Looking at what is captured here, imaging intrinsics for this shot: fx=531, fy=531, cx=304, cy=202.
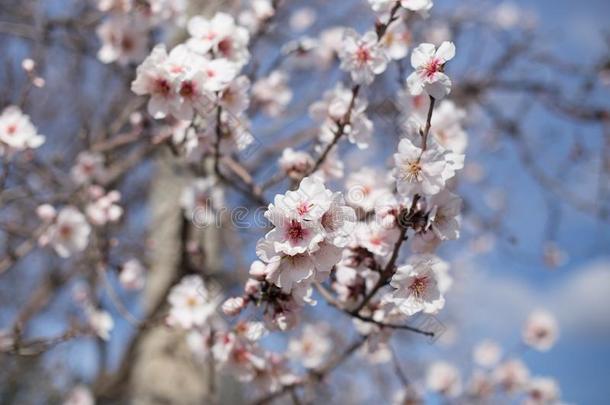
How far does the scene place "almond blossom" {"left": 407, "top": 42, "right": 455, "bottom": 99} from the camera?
4.16 ft

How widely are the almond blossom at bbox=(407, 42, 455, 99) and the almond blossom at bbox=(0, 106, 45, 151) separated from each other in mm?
1513

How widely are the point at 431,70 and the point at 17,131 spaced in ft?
5.25

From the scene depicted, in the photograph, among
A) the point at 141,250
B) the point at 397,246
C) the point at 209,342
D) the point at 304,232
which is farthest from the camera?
the point at 141,250

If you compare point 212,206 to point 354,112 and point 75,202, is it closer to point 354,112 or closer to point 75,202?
point 75,202

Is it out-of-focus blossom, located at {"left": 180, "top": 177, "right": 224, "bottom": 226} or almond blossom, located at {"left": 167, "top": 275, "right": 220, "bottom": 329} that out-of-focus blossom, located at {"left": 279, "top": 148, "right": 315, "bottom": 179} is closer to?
almond blossom, located at {"left": 167, "top": 275, "right": 220, "bottom": 329}

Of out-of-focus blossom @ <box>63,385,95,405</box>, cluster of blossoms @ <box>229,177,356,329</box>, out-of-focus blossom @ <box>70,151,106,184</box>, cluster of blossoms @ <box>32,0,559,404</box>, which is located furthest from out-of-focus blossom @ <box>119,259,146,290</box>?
cluster of blossoms @ <box>229,177,356,329</box>

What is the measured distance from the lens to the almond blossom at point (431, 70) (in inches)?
49.9

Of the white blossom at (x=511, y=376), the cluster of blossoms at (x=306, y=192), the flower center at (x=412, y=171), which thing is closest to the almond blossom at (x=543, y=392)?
the white blossom at (x=511, y=376)

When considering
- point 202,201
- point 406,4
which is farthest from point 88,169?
point 406,4

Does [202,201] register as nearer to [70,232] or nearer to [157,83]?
[70,232]

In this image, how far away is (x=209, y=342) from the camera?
2006 mm

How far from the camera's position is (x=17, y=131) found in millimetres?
2043

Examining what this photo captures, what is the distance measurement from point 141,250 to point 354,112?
2.27 metres

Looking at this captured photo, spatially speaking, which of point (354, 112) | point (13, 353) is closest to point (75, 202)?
point (13, 353)
